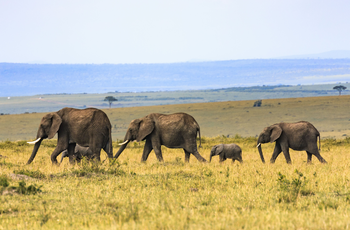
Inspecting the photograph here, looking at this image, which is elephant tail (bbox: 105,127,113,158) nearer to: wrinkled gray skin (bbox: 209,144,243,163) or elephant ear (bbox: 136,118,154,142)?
elephant ear (bbox: 136,118,154,142)

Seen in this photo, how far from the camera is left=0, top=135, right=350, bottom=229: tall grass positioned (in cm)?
766

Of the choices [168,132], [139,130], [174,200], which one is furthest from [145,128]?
[174,200]

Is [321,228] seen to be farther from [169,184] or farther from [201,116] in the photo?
[201,116]

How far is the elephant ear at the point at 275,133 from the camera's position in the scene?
17659 millimetres

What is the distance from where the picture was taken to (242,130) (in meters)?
72.1

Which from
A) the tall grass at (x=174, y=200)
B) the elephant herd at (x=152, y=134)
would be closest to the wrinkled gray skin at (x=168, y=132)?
the elephant herd at (x=152, y=134)

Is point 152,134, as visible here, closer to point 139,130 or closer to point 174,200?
point 139,130

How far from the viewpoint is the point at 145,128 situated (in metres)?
17.4

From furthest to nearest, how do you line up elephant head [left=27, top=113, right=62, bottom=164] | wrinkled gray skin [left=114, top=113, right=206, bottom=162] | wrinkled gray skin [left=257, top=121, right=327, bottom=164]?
wrinkled gray skin [left=257, top=121, right=327, bottom=164] → wrinkled gray skin [left=114, top=113, right=206, bottom=162] → elephant head [left=27, top=113, right=62, bottom=164]

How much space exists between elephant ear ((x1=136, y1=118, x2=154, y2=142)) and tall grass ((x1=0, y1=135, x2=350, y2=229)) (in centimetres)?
364

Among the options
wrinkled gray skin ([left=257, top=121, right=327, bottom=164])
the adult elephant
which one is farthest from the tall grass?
wrinkled gray skin ([left=257, top=121, right=327, bottom=164])

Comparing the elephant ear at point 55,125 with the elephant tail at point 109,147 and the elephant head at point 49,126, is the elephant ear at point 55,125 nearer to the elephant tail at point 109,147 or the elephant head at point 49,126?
the elephant head at point 49,126

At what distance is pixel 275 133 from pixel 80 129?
7546 mm

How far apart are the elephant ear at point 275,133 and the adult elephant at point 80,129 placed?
6447mm
